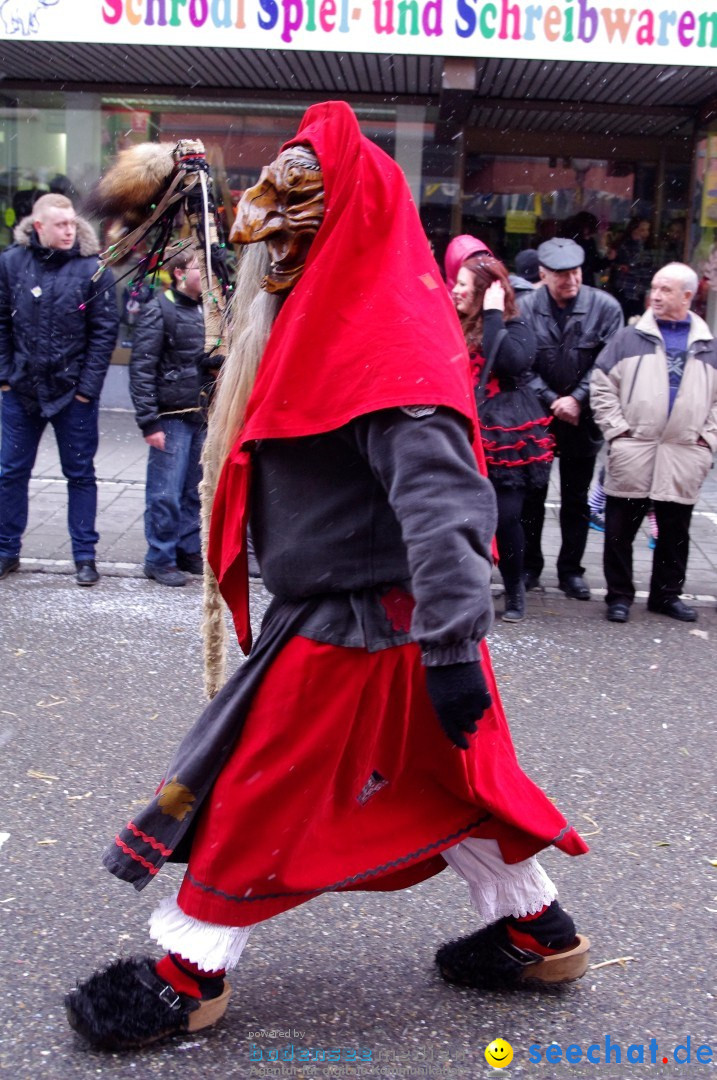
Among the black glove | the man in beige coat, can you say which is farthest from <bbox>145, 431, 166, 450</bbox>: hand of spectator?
the black glove

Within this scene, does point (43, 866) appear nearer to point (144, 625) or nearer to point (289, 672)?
point (289, 672)

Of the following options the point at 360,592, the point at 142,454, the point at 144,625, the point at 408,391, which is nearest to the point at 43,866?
the point at 360,592

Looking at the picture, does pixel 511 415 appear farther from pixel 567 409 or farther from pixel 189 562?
pixel 189 562

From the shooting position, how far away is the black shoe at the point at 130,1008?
241cm

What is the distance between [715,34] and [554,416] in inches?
201

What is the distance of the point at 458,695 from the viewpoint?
2.05 metres

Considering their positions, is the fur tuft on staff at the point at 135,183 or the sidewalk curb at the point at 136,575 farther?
the sidewalk curb at the point at 136,575

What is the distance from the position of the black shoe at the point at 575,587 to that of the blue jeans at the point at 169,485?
7.10ft

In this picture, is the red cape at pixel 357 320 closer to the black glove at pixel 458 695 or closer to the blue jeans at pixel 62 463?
the black glove at pixel 458 695

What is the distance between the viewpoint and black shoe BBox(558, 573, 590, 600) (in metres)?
6.55

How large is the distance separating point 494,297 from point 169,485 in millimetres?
2020

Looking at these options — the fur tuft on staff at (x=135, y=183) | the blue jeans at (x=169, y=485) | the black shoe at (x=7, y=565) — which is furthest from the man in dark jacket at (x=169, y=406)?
the fur tuft on staff at (x=135, y=183)

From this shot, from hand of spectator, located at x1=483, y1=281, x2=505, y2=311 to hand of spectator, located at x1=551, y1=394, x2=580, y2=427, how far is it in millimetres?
782

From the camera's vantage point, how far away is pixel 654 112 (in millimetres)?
11586
